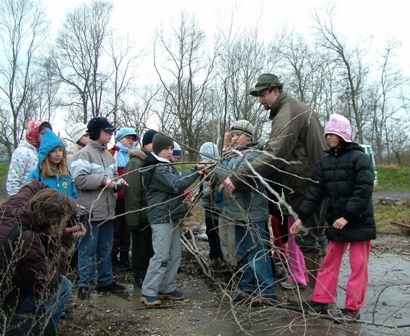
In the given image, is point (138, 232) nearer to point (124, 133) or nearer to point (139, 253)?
point (139, 253)

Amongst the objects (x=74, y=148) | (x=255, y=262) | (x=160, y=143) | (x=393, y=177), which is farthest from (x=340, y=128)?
(x=393, y=177)

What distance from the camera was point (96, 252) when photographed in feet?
14.4

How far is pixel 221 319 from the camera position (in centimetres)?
352

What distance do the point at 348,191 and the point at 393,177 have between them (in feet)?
69.5

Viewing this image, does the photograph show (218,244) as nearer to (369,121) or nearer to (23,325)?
(23,325)

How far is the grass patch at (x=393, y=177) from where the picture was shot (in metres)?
20.5

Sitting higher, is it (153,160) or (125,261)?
(153,160)

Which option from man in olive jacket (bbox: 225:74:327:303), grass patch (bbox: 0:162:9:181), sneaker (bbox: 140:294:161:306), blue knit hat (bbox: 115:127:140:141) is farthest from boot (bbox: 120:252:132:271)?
grass patch (bbox: 0:162:9:181)

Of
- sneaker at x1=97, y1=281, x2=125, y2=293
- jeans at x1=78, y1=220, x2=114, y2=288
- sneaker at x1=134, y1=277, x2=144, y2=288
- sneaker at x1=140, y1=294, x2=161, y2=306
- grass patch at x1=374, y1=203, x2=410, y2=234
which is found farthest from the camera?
grass patch at x1=374, y1=203, x2=410, y2=234

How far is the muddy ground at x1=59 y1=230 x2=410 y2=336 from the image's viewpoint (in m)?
3.20

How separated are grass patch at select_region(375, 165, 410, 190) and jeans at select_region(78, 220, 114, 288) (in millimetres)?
18340

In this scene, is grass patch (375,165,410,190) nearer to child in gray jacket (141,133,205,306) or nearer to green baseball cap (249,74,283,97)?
green baseball cap (249,74,283,97)

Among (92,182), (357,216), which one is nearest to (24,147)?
(92,182)

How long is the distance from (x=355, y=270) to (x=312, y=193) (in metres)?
0.72
